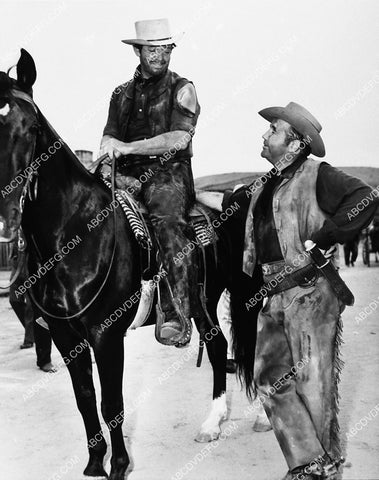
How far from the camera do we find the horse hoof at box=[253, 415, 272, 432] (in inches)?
195

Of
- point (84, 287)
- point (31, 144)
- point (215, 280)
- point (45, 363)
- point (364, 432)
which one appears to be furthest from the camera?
point (45, 363)

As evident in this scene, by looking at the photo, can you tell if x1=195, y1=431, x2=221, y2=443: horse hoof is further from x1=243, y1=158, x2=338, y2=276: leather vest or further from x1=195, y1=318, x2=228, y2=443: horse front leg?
x1=243, y1=158, x2=338, y2=276: leather vest

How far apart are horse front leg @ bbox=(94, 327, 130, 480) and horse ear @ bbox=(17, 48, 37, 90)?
159 centimetres

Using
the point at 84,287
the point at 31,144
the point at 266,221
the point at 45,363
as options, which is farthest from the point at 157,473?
the point at 45,363

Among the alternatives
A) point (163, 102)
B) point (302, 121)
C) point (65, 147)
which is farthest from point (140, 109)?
point (302, 121)

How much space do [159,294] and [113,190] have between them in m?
0.79

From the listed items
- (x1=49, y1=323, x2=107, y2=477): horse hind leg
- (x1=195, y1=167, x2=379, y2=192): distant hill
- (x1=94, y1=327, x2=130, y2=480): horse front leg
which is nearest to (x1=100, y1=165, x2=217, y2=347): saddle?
(x1=94, y1=327, x2=130, y2=480): horse front leg

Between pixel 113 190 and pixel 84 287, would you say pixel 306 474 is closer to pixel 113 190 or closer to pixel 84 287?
pixel 84 287

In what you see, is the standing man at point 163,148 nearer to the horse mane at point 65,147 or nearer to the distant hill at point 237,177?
the horse mane at point 65,147

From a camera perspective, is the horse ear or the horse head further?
the horse ear

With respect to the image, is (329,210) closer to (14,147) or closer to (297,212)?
(297,212)

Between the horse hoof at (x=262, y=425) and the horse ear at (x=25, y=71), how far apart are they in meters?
3.13

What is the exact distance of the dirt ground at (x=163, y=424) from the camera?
4.24 m

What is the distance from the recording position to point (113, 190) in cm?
412
